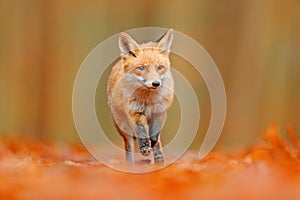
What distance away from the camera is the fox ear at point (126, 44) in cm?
149

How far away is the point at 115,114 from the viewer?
1.53 meters

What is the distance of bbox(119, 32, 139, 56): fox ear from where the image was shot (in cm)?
149

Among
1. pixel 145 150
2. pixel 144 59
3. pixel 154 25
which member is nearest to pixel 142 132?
pixel 145 150

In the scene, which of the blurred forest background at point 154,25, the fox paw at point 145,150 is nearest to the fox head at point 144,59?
the fox paw at point 145,150

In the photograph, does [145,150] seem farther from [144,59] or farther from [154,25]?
[154,25]

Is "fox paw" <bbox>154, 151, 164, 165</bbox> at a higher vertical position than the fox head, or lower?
lower

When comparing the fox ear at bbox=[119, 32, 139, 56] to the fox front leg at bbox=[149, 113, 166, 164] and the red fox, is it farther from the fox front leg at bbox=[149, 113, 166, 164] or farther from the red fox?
the fox front leg at bbox=[149, 113, 166, 164]

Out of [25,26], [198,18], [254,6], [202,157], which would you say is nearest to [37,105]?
[25,26]

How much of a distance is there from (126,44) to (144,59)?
0.17ft

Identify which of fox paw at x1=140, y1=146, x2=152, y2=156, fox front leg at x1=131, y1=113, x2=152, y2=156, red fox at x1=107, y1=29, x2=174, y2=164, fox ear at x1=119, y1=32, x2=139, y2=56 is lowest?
fox paw at x1=140, y1=146, x2=152, y2=156

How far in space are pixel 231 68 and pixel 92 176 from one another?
3988mm

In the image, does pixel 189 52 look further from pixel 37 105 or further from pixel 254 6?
pixel 37 105

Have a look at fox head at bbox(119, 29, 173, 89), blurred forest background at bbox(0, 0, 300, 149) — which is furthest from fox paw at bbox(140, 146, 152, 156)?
blurred forest background at bbox(0, 0, 300, 149)

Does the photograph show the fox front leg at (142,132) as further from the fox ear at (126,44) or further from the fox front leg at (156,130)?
the fox ear at (126,44)
